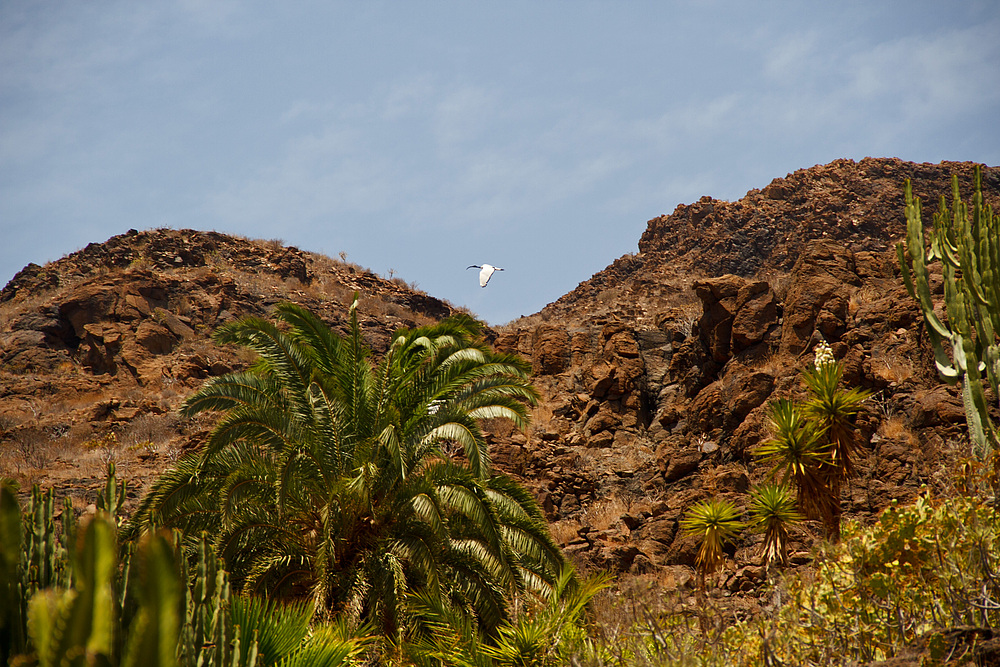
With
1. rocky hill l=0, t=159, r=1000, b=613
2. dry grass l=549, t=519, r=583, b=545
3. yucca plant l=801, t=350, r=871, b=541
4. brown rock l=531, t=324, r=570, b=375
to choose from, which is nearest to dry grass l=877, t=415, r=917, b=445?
rocky hill l=0, t=159, r=1000, b=613

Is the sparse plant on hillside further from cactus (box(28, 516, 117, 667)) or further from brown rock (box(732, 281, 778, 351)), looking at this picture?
cactus (box(28, 516, 117, 667))

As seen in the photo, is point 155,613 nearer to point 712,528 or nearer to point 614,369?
point 712,528

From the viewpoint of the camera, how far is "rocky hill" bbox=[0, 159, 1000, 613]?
664 inches

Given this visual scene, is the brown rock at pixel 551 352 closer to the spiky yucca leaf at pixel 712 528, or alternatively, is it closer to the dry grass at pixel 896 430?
the dry grass at pixel 896 430

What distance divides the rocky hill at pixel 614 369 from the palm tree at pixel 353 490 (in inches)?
167

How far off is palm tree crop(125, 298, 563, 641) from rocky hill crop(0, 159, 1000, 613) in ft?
13.9

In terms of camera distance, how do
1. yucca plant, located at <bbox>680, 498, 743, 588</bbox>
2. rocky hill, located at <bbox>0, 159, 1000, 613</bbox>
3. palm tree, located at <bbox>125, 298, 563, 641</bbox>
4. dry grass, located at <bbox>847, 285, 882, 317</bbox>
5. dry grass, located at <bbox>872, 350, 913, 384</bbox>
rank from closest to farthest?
1. palm tree, located at <bbox>125, 298, 563, 641</bbox>
2. yucca plant, located at <bbox>680, 498, 743, 588</bbox>
3. rocky hill, located at <bbox>0, 159, 1000, 613</bbox>
4. dry grass, located at <bbox>872, 350, 913, 384</bbox>
5. dry grass, located at <bbox>847, 285, 882, 317</bbox>

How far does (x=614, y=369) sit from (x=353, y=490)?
13.4 meters

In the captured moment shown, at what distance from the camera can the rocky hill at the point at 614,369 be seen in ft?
55.3

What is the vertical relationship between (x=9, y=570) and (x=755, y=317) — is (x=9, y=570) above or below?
below

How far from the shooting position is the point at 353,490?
11.1 meters

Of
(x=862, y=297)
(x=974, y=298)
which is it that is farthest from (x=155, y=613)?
(x=862, y=297)

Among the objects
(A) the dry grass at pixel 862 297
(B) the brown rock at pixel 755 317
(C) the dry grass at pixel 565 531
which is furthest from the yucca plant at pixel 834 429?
(B) the brown rock at pixel 755 317

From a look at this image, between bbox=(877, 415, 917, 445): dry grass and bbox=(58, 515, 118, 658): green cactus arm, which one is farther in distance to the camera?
bbox=(877, 415, 917, 445): dry grass
